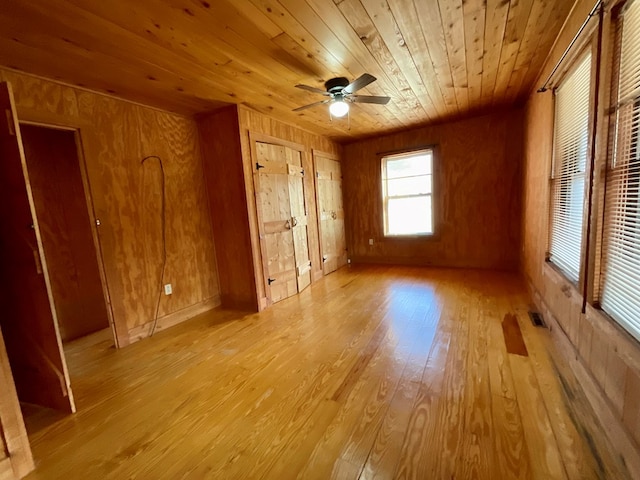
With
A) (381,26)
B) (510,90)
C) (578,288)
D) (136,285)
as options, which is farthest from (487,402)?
(510,90)

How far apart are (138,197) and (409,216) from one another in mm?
4277

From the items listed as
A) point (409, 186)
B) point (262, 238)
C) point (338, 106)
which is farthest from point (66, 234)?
point (409, 186)

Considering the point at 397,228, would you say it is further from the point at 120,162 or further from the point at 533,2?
the point at 120,162

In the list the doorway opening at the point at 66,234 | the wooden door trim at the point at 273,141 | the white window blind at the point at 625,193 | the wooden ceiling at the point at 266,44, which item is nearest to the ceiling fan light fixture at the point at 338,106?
the wooden ceiling at the point at 266,44

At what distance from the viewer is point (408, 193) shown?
16.4ft

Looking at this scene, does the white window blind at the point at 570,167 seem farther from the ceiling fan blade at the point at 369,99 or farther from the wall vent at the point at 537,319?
the ceiling fan blade at the point at 369,99

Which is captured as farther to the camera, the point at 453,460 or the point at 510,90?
the point at 510,90

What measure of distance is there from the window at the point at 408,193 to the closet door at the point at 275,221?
2.26 meters

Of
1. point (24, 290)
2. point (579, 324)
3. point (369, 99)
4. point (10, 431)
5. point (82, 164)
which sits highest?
point (369, 99)

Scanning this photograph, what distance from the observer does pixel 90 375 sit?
7.11ft

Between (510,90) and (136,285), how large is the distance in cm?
493

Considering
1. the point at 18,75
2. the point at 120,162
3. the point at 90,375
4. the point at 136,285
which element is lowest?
the point at 90,375

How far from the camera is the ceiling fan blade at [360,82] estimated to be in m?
2.21

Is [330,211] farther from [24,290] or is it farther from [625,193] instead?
[24,290]
